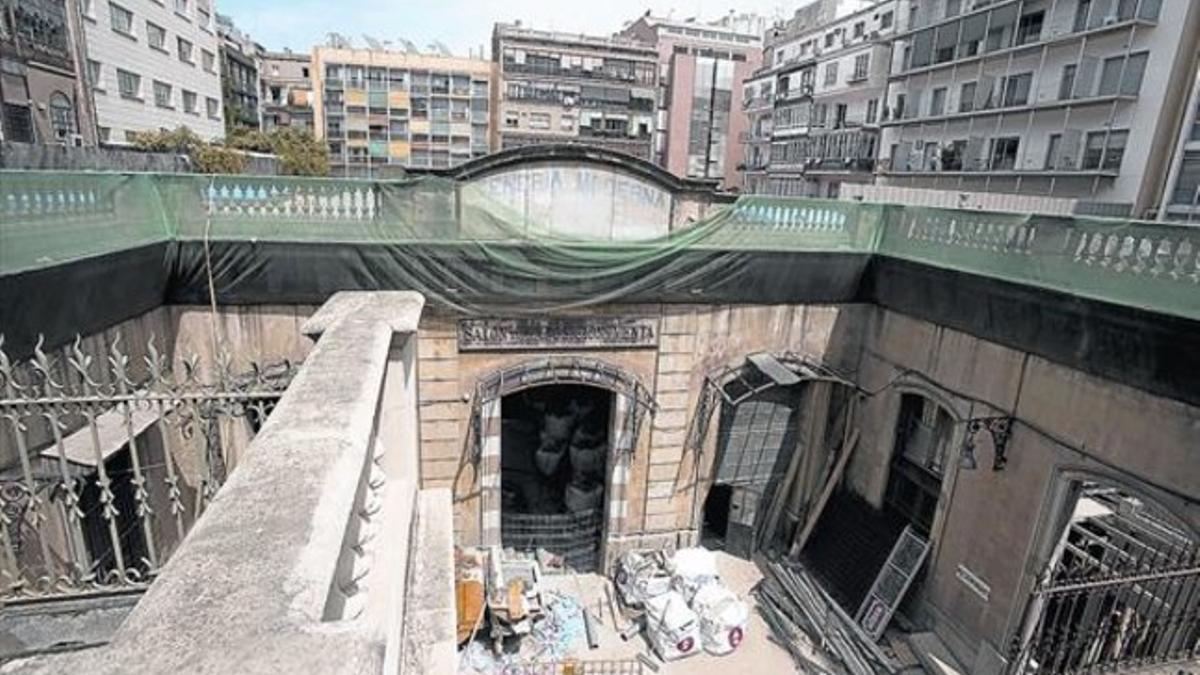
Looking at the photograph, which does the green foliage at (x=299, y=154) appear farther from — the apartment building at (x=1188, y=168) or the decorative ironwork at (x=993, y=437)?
the apartment building at (x=1188, y=168)

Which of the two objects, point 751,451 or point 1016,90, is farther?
point 1016,90

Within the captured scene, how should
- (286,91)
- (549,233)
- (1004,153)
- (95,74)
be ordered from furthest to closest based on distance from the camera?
(286,91), (1004,153), (95,74), (549,233)

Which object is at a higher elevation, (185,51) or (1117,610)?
(185,51)

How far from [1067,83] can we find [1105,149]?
293 centimetres

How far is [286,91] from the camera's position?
54.5 m

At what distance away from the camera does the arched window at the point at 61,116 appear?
18422 mm

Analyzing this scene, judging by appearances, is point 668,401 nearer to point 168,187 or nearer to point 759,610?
point 759,610

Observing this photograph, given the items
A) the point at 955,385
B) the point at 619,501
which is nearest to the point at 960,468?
the point at 955,385

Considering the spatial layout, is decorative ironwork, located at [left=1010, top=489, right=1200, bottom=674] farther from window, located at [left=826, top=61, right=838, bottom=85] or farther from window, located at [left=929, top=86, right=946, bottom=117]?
window, located at [left=826, top=61, right=838, bottom=85]

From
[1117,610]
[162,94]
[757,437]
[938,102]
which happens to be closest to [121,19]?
[162,94]

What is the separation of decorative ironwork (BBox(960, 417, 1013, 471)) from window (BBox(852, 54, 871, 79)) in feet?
97.7

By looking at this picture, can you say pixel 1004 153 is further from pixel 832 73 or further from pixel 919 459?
pixel 919 459

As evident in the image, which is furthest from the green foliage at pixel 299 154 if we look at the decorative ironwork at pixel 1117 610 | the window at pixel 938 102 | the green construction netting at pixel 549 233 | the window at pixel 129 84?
the window at pixel 938 102

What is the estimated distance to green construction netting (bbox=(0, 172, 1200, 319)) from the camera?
5695mm
